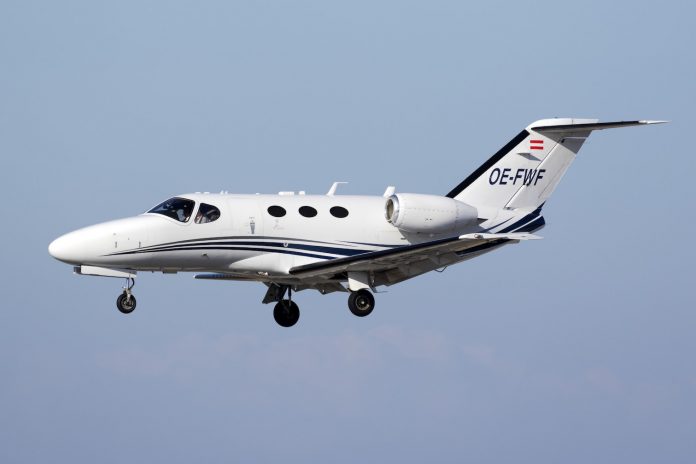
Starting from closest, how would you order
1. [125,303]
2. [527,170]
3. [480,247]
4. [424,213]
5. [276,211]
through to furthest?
[125,303] → [276,211] → [424,213] → [480,247] → [527,170]

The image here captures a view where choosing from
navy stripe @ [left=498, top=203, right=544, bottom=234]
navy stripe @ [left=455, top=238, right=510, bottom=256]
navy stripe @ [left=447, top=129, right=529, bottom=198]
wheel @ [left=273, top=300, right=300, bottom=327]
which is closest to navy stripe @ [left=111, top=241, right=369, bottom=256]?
navy stripe @ [left=455, top=238, right=510, bottom=256]

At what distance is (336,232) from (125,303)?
16.8ft

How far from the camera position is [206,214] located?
30.0 m

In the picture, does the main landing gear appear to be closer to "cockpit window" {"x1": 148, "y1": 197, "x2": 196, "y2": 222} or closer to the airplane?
the airplane

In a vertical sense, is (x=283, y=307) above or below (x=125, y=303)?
below

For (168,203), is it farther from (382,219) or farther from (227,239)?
(382,219)

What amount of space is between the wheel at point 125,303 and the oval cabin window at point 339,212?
5031mm

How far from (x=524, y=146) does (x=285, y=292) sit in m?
6.98

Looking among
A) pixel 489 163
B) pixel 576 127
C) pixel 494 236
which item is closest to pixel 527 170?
pixel 489 163

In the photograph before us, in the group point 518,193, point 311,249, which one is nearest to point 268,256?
point 311,249

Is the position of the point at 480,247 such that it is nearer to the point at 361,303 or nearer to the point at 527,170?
the point at 527,170

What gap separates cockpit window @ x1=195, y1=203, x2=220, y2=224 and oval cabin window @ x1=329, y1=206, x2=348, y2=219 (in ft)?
9.09

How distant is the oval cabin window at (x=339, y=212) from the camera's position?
31.1 metres

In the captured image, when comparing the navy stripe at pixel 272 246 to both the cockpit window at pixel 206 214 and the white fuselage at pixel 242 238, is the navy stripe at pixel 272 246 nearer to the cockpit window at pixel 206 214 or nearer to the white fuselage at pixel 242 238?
the white fuselage at pixel 242 238
